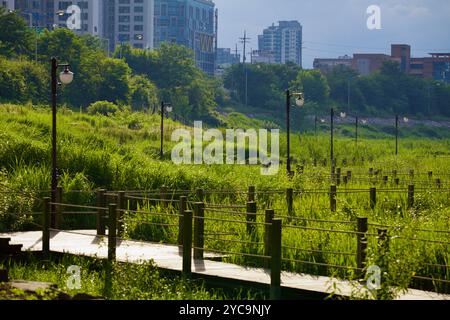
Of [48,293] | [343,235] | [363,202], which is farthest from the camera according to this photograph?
[363,202]

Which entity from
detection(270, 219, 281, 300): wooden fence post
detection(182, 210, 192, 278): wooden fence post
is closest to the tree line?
detection(182, 210, 192, 278): wooden fence post

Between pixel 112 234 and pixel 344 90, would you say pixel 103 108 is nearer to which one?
pixel 112 234

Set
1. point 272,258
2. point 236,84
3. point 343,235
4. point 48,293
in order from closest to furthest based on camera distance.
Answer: point 48,293
point 272,258
point 343,235
point 236,84

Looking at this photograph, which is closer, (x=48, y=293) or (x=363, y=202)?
(x=48, y=293)

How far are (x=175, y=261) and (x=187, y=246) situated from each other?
117 centimetres

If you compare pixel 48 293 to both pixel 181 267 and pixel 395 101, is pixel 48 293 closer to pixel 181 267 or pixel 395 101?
pixel 181 267

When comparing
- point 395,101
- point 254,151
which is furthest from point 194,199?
point 395,101

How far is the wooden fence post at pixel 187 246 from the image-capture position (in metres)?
17.3

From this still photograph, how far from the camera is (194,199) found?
2830 cm

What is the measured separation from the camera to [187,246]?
1744 cm

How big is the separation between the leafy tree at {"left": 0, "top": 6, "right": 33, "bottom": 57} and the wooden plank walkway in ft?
188

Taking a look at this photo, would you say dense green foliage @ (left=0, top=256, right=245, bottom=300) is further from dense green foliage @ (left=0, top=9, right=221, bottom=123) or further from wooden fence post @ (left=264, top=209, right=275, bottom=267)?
dense green foliage @ (left=0, top=9, right=221, bottom=123)
